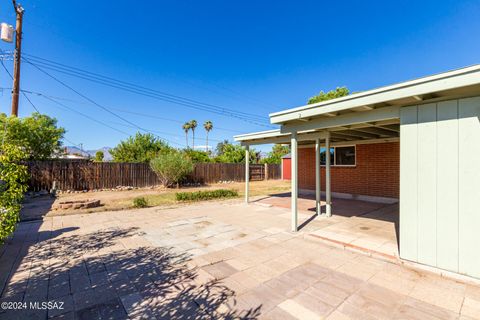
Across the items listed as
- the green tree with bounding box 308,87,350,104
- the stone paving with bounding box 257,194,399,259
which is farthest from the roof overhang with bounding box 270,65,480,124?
the green tree with bounding box 308,87,350,104

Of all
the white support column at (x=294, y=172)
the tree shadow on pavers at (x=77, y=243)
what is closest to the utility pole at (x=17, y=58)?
the tree shadow on pavers at (x=77, y=243)

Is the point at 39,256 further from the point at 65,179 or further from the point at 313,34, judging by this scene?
the point at 313,34

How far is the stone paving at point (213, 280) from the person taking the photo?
90.4 inches

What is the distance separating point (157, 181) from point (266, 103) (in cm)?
1757

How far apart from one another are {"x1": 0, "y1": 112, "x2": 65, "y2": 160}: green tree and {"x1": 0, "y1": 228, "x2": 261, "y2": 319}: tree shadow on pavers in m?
10.8

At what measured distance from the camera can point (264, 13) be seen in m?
11.1

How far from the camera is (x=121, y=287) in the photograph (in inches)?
109

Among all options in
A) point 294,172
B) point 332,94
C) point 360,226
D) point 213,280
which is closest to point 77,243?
point 213,280

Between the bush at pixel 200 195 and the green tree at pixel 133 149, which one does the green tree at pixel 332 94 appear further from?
the green tree at pixel 133 149

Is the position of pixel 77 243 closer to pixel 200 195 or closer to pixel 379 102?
pixel 200 195

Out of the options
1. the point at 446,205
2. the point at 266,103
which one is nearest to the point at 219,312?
the point at 446,205

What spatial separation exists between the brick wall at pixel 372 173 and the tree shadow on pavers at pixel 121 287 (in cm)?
781

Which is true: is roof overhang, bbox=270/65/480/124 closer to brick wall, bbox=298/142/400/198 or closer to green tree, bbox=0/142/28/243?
green tree, bbox=0/142/28/243

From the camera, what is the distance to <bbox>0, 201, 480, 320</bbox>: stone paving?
2295 mm
